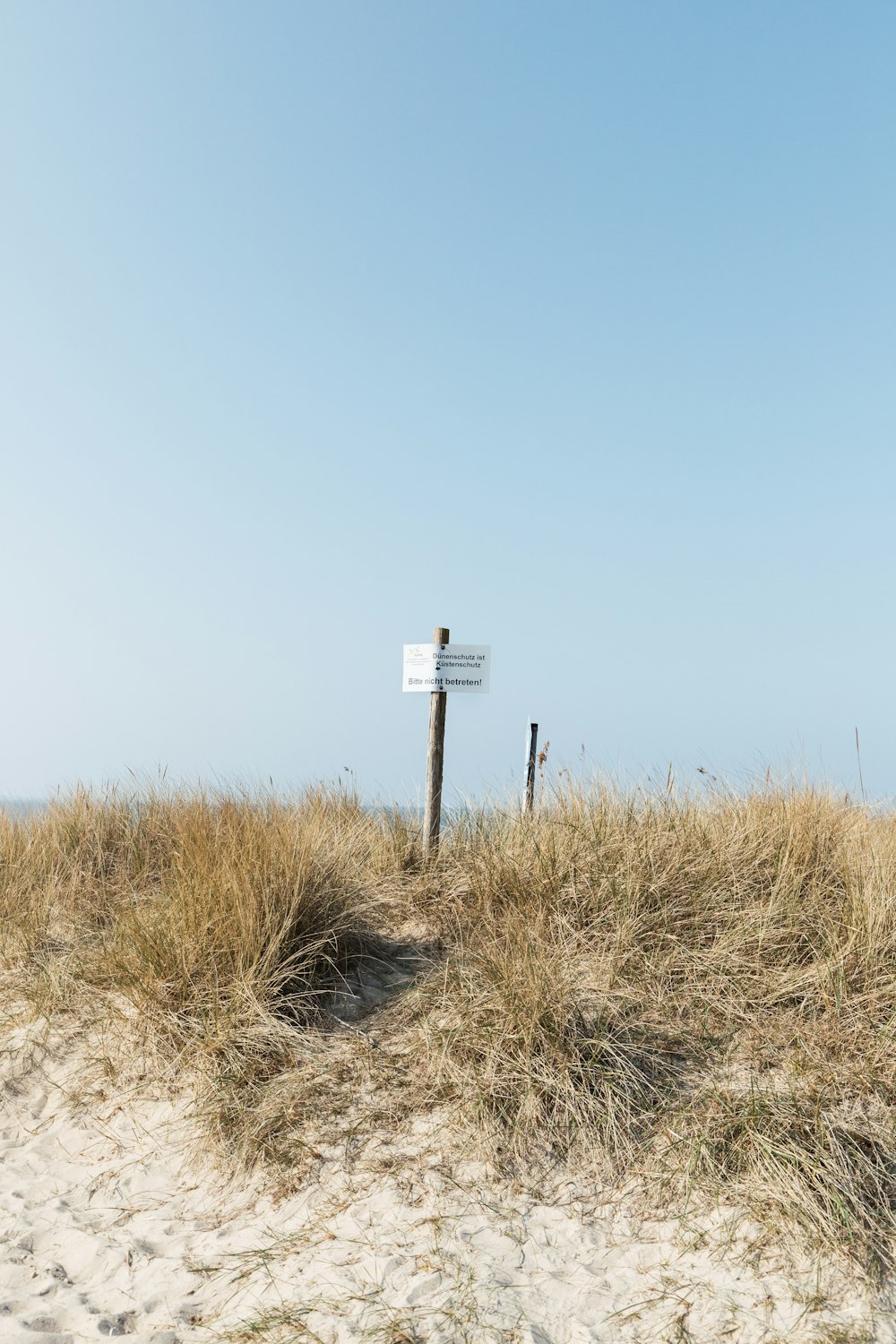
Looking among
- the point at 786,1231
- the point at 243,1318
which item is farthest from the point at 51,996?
the point at 786,1231

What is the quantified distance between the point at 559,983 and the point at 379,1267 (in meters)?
1.48

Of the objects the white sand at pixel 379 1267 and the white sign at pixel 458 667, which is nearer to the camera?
the white sand at pixel 379 1267

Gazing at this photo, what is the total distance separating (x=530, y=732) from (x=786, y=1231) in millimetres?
5046

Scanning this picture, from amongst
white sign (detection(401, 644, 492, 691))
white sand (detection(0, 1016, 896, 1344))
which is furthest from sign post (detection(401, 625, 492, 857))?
white sand (detection(0, 1016, 896, 1344))

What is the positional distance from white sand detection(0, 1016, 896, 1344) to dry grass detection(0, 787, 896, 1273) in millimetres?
236

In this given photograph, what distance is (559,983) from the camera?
14.1ft

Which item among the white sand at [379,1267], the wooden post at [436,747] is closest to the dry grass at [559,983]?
the white sand at [379,1267]

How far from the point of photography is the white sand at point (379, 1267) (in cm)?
296

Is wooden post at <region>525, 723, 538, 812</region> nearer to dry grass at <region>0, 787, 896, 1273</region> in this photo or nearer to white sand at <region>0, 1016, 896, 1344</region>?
dry grass at <region>0, 787, 896, 1273</region>

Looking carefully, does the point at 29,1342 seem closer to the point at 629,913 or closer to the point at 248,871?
the point at 248,871

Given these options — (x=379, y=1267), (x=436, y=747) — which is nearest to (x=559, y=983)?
(x=379, y=1267)

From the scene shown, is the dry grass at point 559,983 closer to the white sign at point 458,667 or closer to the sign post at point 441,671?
the sign post at point 441,671

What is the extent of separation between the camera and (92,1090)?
4715mm

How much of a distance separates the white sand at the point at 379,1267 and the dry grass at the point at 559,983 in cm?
24
